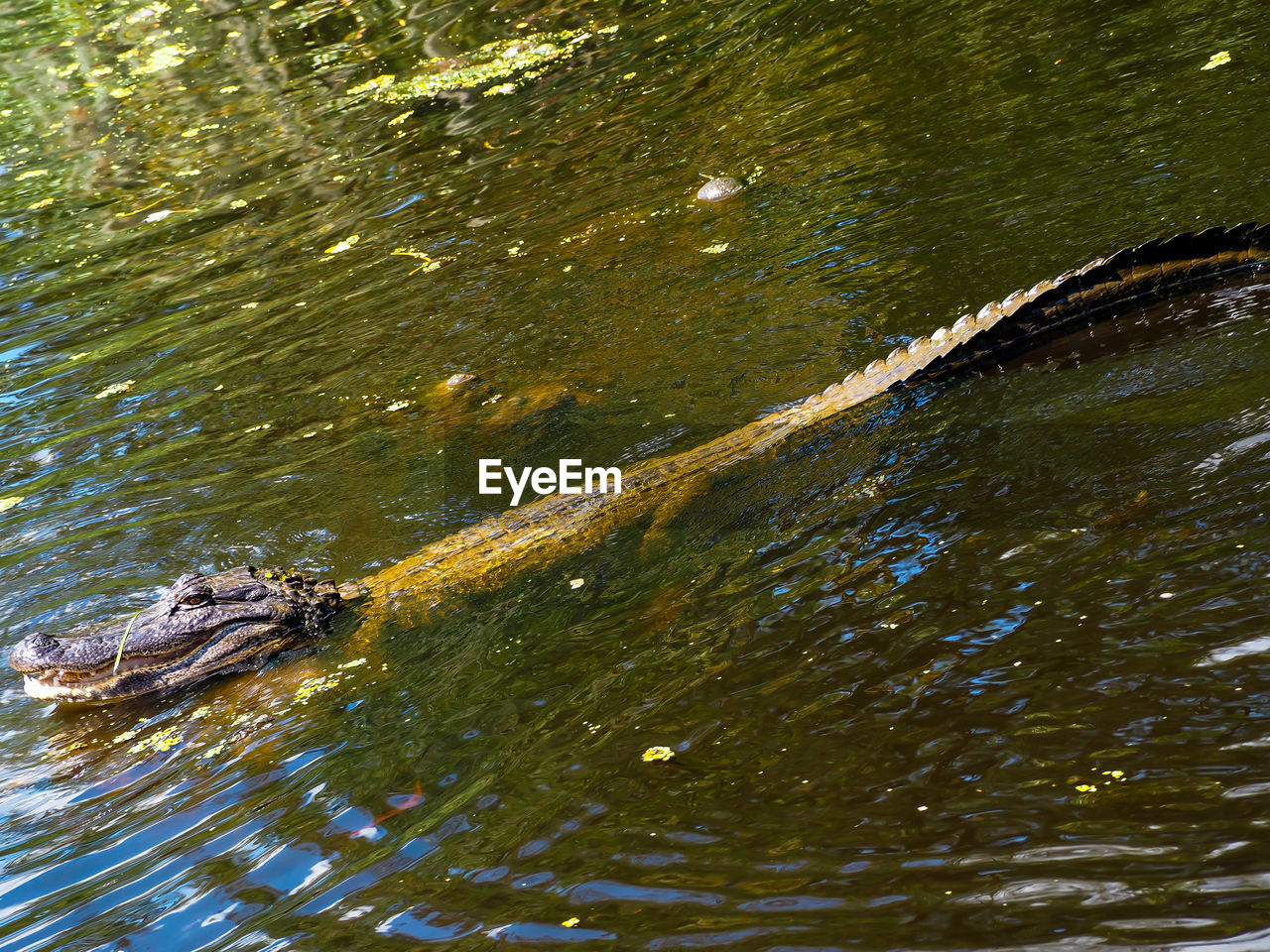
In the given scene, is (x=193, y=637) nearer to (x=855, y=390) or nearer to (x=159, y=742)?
Answer: (x=159, y=742)

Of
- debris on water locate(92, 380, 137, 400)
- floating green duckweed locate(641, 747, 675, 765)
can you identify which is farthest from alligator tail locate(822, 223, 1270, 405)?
debris on water locate(92, 380, 137, 400)

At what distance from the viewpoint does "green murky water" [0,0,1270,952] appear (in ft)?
9.57

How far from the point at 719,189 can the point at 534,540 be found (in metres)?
4.06

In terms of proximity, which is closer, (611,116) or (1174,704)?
(1174,704)

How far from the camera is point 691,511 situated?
16.7ft

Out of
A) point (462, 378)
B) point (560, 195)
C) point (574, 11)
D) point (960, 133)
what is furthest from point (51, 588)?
point (574, 11)

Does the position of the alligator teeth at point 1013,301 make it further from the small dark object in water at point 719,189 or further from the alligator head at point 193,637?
the alligator head at point 193,637

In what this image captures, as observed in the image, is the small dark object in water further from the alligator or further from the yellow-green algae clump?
the yellow-green algae clump

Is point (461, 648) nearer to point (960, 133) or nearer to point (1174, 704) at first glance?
point (1174, 704)

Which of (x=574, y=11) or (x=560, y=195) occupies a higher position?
(x=574, y=11)

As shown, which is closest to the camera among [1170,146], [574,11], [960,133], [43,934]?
[43,934]

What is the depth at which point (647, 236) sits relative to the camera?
8.06 metres

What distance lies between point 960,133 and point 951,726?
18.7ft

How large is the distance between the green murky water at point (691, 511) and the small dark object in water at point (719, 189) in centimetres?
14
